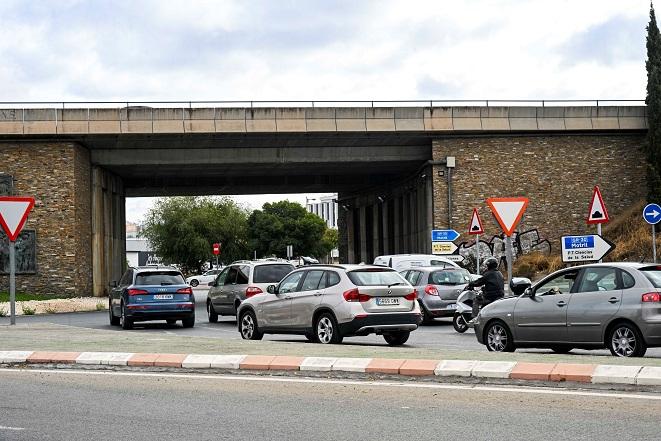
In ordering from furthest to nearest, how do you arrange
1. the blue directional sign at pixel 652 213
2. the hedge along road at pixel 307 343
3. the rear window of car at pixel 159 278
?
the rear window of car at pixel 159 278 < the blue directional sign at pixel 652 213 < the hedge along road at pixel 307 343

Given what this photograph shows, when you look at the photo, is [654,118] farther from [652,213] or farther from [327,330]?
[327,330]

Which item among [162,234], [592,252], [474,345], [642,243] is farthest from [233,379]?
[162,234]

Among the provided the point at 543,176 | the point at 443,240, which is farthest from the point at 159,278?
the point at 543,176

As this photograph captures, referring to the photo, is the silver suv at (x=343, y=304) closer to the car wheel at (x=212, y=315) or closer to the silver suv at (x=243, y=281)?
the silver suv at (x=243, y=281)

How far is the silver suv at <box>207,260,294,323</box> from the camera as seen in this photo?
2534cm

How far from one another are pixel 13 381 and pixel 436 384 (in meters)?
5.29

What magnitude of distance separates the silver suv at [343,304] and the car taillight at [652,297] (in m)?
4.81

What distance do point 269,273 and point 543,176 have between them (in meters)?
23.0

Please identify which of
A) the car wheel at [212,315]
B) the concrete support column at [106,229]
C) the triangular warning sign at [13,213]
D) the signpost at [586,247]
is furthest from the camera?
the concrete support column at [106,229]

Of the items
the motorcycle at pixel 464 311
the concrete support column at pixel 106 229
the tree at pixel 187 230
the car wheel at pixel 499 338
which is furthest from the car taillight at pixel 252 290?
the tree at pixel 187 230

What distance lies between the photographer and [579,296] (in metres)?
15.3

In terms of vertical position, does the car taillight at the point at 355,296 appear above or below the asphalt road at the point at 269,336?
above

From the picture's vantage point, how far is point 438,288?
1001 inches

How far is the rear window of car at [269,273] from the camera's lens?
997 inches
